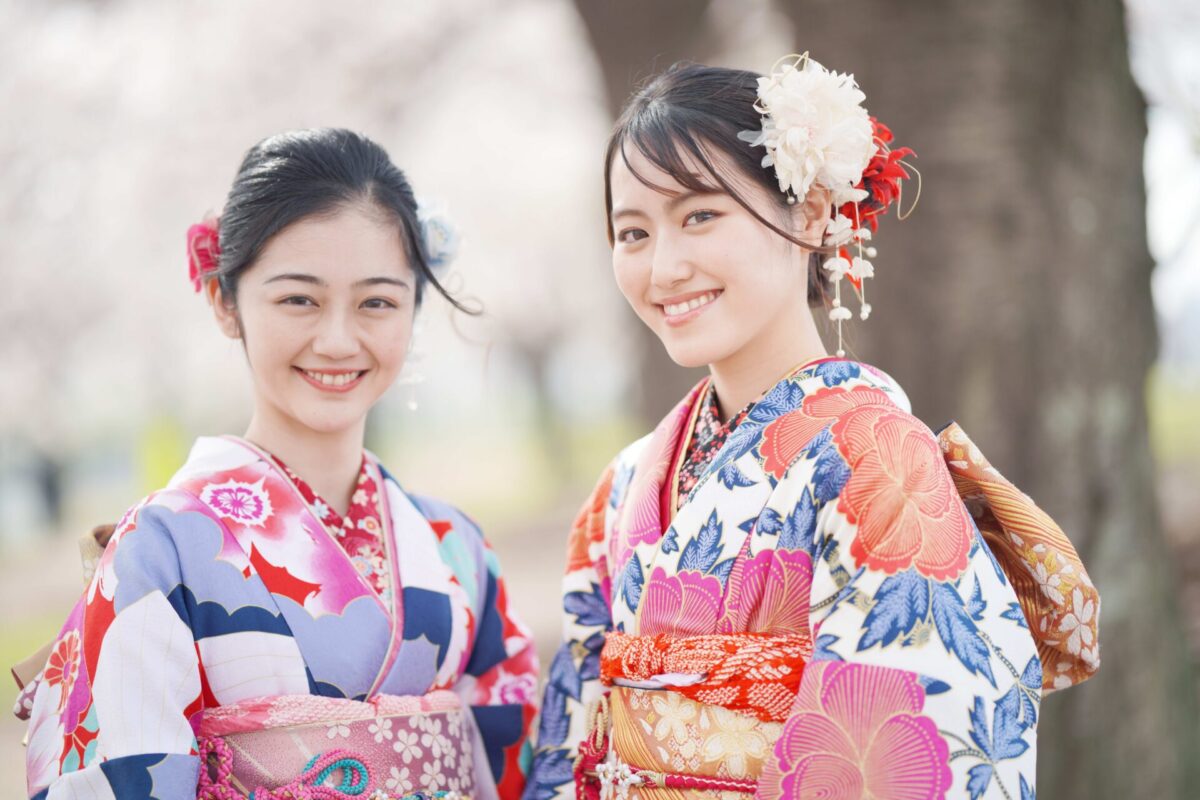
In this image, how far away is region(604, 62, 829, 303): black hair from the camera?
2045mm

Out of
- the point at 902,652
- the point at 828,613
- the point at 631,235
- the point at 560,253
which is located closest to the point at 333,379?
the point at 631,235

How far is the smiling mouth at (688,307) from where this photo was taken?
2.08 meters

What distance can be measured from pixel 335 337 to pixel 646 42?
3.26 meters

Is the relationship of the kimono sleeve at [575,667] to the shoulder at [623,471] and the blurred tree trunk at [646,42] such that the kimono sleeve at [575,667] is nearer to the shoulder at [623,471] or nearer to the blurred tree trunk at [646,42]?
the shoulder at [623,471]

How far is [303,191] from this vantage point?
7.46 ft

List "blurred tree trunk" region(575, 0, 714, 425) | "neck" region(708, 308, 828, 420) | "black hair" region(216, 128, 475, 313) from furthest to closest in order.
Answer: "blurred tree trunk" region(575, 0, 714, 425) → "black hair" region(216, 128, 475, 313) → "neck" region(708, 308, 828, 420)

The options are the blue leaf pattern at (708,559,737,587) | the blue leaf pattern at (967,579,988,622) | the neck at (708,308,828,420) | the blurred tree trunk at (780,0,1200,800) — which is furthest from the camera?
the blurred tree trunk at (780,0,1200,800)

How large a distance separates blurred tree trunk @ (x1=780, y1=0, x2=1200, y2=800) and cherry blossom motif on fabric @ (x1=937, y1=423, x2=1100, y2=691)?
60.2 inches

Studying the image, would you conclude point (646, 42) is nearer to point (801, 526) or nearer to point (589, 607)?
point (589, 607)

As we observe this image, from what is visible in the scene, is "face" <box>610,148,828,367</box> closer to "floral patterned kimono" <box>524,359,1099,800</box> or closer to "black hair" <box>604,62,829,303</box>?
"black hair" <box>604,62,829,303</box>

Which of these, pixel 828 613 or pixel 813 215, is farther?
pixel 813 215

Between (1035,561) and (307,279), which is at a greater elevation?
(307,279)

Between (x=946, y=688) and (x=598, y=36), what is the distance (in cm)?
394

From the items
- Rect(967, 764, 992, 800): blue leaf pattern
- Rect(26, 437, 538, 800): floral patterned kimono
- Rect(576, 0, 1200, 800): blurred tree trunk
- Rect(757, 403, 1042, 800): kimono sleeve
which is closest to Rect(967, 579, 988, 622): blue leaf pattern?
Rect(757, 403, 1042, 800): kimono sleeve
